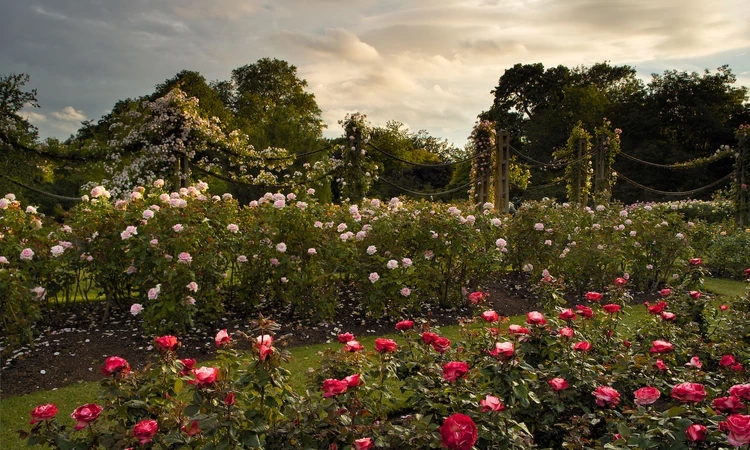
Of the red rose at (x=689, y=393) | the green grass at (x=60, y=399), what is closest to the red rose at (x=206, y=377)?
the green grass at (x=60, y=399)

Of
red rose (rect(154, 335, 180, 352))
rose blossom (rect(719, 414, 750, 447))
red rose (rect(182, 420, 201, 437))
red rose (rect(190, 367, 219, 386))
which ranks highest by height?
red rose (rect(154, 335, 180, 352))

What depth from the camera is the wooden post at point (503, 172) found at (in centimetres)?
1032

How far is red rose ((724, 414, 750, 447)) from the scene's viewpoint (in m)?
1.63

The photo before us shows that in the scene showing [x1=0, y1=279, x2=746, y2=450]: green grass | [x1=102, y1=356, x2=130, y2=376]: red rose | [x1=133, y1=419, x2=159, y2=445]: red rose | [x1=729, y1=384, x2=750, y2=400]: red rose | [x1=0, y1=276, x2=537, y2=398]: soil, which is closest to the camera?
[x1=133, y1=419, x2=159, y2=445]: red rose

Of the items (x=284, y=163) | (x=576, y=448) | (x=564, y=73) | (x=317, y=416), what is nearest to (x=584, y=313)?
(x=576, y=448)

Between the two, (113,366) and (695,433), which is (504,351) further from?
(113,366)

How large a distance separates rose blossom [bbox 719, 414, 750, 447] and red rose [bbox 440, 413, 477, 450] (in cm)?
79

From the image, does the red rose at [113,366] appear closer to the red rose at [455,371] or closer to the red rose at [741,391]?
the red rose at [455,371]

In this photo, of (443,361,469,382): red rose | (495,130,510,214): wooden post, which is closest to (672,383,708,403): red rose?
(443,361,469,382): red rose

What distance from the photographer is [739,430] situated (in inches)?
64.6

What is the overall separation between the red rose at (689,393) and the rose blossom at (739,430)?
0.31 metres

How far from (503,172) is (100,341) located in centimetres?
779

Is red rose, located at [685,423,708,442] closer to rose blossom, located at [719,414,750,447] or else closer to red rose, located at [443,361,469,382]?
rose blossom, located at [719,414,750,447]

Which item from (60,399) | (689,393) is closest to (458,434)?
(689,393)
